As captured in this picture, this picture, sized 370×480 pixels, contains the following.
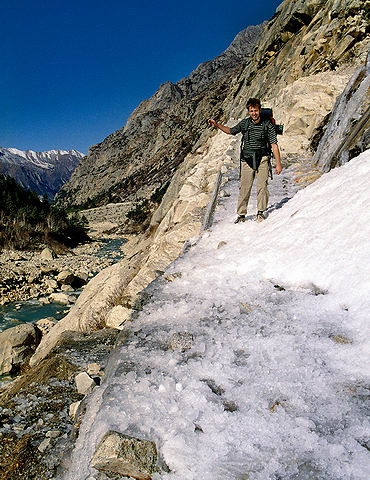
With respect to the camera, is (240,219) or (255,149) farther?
(240,219)

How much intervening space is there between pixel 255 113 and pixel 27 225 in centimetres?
4540

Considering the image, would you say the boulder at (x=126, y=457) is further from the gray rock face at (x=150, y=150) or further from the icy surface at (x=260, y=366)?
the gray rock face at (x=150, y=150)

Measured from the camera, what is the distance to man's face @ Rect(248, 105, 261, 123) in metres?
5.27

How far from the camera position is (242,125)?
5602 mm

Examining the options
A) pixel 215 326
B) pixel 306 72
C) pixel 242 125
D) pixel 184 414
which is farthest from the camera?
pixel 306 72

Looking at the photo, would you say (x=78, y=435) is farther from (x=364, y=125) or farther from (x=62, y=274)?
(x=62, y=274)

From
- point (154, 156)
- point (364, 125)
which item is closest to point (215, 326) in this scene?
point (364, 125)

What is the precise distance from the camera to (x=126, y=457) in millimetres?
1775

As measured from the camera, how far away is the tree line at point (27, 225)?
127 ft

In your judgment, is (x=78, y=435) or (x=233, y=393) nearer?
(x=233, y=393)

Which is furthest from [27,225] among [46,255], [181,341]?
[181,341]

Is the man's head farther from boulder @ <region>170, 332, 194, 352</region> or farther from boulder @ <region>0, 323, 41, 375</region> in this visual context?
boulder @ <region>0, 323, 41, 375</region>

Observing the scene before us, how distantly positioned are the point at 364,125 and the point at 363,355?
6.23m

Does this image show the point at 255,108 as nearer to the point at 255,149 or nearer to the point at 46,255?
the point at 255,149
